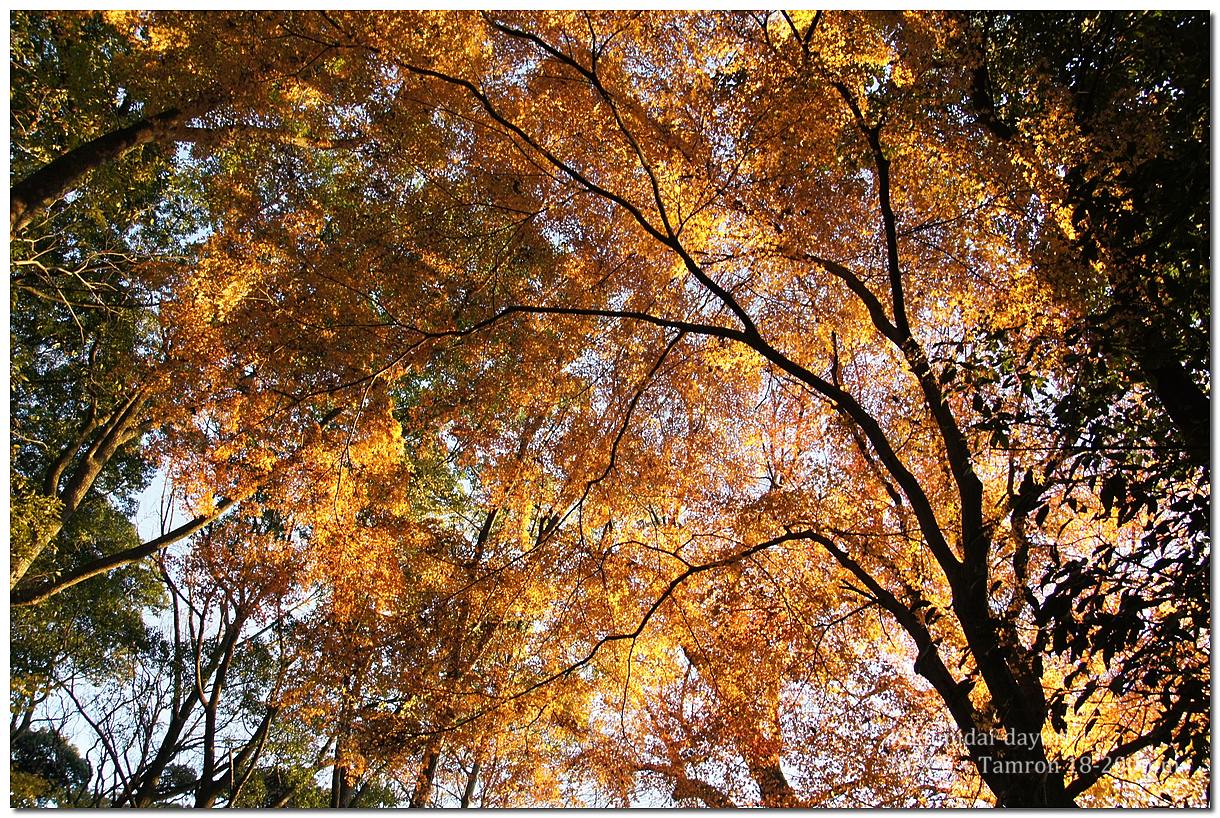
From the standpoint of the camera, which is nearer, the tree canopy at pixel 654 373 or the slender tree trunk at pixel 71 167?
the tree canopy at pixel 654 373

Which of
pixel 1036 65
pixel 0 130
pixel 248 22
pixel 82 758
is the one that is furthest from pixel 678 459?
pixel 82 758

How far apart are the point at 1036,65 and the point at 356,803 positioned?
1422cm

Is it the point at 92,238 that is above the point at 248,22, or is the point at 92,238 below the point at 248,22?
above

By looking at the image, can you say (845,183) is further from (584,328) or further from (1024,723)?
(1024,723)

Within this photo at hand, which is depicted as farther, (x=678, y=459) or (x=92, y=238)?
(x=92, y=238)

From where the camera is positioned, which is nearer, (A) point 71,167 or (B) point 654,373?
(A) point 71,167

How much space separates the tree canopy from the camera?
140 inches

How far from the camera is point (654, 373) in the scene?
6836 millimetres

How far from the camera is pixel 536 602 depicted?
7246mm

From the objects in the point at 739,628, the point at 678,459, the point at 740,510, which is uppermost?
the point at 678,459

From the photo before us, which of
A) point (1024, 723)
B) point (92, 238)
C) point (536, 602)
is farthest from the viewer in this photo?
point (92, 238)

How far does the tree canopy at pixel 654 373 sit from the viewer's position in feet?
11.6

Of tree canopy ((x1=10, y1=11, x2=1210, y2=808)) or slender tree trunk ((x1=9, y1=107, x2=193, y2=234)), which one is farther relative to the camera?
slender tree trunk ((x1=9, y1=107, x2=193, y2=234))

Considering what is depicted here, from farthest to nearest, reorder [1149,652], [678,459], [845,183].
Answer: [678,459] → [845,183] → [1149,652]
